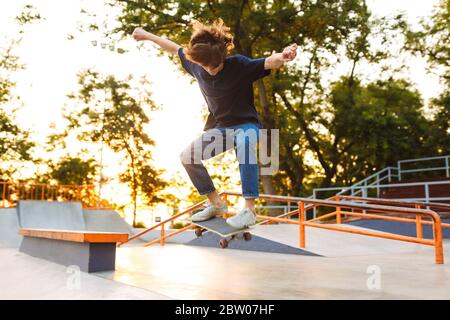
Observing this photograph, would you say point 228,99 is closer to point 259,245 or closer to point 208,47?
point 208,47

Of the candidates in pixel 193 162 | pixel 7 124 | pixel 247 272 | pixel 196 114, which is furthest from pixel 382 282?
pixel 7 124

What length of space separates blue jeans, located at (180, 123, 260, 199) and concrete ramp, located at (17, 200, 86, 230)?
14.0 meters

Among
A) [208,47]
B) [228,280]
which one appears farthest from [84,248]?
[208,47]

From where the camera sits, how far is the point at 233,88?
12.2 ft

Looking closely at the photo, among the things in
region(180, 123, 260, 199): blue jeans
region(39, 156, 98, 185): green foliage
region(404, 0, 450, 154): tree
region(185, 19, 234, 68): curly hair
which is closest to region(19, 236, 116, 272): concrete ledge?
region(180, 123, 260, 199): blue jeans

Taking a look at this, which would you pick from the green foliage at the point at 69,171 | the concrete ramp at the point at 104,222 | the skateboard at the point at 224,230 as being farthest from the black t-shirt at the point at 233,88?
the green foliage at the point at 69,171

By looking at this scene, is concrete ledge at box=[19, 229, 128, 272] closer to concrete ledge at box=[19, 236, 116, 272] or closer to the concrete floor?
concrete ledge at box=[19, 236, 116, 272]

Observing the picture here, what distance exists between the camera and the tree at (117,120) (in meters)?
27.5

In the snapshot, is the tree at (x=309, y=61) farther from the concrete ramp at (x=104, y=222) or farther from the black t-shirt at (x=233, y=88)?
the black t-shirt at (x=233, y=88)

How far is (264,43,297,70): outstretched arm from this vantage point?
130 inches

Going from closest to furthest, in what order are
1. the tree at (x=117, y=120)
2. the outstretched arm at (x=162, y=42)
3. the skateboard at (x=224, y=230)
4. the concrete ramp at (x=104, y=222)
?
the skateboard at (x=224, y=230)
the outstretched arm at (x=162, y=42)
the concrete ramp at (x=104, y=222)
the tree at (x=117, y=120)

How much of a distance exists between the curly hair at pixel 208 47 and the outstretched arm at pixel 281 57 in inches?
17.2

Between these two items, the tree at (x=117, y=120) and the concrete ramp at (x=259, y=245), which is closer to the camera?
the concrete ramp at (x=259, y=245)

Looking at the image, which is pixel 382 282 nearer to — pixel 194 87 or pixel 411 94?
pixel 194 87
